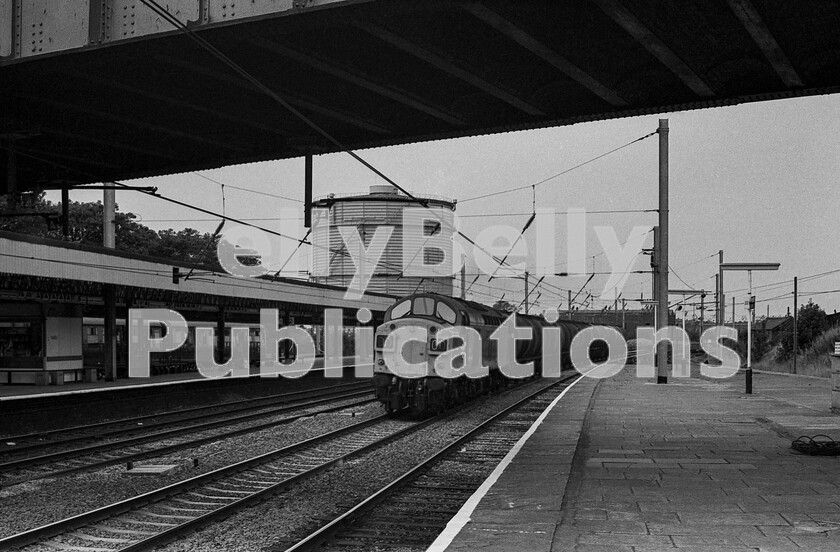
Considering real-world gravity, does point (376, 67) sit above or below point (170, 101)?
above

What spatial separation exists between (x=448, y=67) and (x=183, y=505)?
6462mm

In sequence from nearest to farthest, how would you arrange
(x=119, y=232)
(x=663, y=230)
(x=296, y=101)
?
(x=296, y=101) < (x=663, y=230) < (x=119, y=232)

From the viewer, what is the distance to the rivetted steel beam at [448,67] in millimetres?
9477

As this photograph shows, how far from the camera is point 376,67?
1114cm

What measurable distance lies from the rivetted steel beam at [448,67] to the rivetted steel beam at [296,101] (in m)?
2.24

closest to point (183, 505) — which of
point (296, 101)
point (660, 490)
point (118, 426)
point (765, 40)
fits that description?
point (660, 490)

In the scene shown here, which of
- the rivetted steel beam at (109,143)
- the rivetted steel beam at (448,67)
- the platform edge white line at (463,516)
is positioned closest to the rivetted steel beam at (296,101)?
the rivetted steel beam at (448,67)

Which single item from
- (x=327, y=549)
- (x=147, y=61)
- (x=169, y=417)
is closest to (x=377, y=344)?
(x=169, y=417)

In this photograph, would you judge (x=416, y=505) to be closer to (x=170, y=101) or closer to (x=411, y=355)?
(x=170, y=101)

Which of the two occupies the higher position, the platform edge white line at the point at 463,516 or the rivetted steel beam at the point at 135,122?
the rivetted steel beam at the point at 135,122

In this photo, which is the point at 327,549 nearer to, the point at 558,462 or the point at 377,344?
the point at 558,462

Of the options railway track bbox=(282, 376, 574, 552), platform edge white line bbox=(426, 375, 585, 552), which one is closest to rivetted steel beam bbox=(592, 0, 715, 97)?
platform edge white line bbox=(426, 375, 585, 552)

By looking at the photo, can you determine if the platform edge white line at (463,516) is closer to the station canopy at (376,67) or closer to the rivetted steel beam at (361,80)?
the station canopy at (376,67)

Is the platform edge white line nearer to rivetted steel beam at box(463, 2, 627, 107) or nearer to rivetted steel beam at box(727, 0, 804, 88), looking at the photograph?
rivetted steel beam at box(463, 2, 627, 107)
